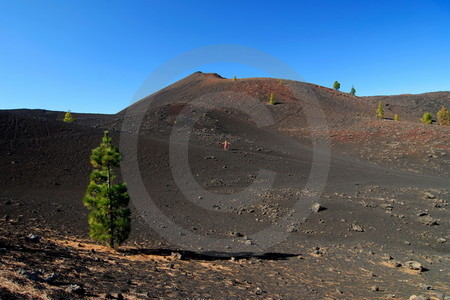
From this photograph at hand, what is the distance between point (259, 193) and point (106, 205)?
1333 centimetres

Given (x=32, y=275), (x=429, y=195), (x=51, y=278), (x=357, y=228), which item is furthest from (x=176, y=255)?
(x=429, y=195)

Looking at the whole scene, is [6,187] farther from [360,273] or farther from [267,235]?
[360,273]

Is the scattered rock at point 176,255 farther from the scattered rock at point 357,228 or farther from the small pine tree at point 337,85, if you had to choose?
the small pine tree at point 337,85

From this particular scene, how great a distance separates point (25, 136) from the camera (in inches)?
1077

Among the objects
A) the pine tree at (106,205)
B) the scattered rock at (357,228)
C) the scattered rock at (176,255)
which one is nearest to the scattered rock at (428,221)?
the scattered rock at (357,228)

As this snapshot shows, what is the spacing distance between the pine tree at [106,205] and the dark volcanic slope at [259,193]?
1943mm

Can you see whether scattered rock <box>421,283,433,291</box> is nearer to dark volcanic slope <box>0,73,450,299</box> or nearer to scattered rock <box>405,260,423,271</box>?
dark volcanic slope <box>0,73,450,299</box>

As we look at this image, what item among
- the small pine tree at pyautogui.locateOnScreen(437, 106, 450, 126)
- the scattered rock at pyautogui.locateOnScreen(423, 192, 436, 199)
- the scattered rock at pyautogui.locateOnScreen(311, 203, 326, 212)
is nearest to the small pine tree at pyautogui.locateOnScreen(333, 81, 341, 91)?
the small pine tree at pyautogui.locateOnScreen(437, 106, 450, 126)

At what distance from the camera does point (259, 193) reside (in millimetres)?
21953

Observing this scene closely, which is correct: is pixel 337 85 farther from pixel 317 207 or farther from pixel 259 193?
pixel 317 207

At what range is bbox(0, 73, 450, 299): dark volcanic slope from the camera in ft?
35.1

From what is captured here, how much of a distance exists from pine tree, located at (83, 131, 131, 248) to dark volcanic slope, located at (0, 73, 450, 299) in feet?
6.37

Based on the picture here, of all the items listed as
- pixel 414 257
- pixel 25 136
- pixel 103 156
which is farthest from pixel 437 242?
pixel 25 136

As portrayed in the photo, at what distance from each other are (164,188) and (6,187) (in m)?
11.9
